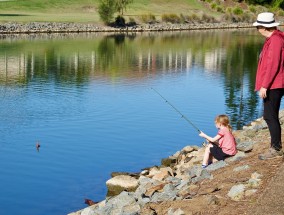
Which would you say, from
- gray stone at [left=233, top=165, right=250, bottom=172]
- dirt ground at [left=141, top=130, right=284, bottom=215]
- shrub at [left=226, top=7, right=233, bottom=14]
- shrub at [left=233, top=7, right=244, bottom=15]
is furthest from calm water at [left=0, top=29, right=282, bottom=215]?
shrub at [left=226, top=7, right=233, bottom=14]

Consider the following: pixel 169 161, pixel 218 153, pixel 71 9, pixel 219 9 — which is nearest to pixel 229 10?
pixel 219 9

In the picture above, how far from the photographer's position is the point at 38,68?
42844mm

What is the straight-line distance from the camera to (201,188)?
11.5 metres

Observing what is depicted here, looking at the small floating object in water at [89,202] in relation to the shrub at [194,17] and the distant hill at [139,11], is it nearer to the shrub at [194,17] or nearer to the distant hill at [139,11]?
the distant hill at [139,11]

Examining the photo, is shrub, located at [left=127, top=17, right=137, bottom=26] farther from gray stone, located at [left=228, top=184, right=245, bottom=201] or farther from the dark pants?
gray stone, located at [left=228, top=184, right=245, bottom=201]

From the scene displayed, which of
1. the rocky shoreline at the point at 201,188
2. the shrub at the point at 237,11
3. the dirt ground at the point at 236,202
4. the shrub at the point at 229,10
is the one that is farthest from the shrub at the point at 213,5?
the dirt ground at the point at 236,202

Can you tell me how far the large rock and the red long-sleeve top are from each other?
498 centimetres

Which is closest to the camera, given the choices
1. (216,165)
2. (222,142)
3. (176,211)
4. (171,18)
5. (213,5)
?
(176,211)

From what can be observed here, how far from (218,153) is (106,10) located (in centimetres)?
7231

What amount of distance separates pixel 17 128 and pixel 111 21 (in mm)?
64709

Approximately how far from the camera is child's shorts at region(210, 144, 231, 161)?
13664 mm

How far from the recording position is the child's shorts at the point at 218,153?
1366 cm

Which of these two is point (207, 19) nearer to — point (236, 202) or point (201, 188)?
point (201, 188)

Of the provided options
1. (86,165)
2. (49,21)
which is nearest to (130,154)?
(86,165)
